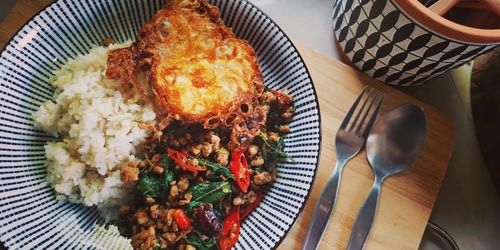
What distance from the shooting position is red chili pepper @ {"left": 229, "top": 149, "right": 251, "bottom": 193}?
4.99 ft

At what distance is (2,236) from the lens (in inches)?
50.3

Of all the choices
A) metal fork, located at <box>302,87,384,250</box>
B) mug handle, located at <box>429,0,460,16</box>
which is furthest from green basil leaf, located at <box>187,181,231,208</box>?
mug handle, located at <box>429,0,460,16</box>

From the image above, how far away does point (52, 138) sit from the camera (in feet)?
5.11

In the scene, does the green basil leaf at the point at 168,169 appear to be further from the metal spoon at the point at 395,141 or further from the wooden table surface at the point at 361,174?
the metal spoon at the point at 395,141

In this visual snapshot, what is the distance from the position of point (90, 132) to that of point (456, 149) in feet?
4.98

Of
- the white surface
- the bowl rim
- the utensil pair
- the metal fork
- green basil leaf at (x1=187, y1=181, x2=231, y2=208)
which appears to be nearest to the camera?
the bowl rim

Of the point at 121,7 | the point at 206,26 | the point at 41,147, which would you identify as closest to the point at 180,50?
the point at 206,26

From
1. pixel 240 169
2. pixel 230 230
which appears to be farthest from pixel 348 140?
pixel 230 230

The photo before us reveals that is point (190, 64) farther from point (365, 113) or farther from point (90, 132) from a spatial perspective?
point (365, 113)

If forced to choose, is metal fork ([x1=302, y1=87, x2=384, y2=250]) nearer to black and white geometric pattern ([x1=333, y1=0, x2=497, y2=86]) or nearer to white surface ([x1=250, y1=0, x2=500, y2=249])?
black and white geometric pattern ([x1=333, y1=0, x2=497, y2=86])

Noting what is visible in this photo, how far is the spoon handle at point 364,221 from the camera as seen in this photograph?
1573mm

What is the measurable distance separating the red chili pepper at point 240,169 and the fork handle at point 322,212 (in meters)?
0.27

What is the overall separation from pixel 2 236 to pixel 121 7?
0.87m

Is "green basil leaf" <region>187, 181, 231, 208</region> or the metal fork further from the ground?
the metal fork
